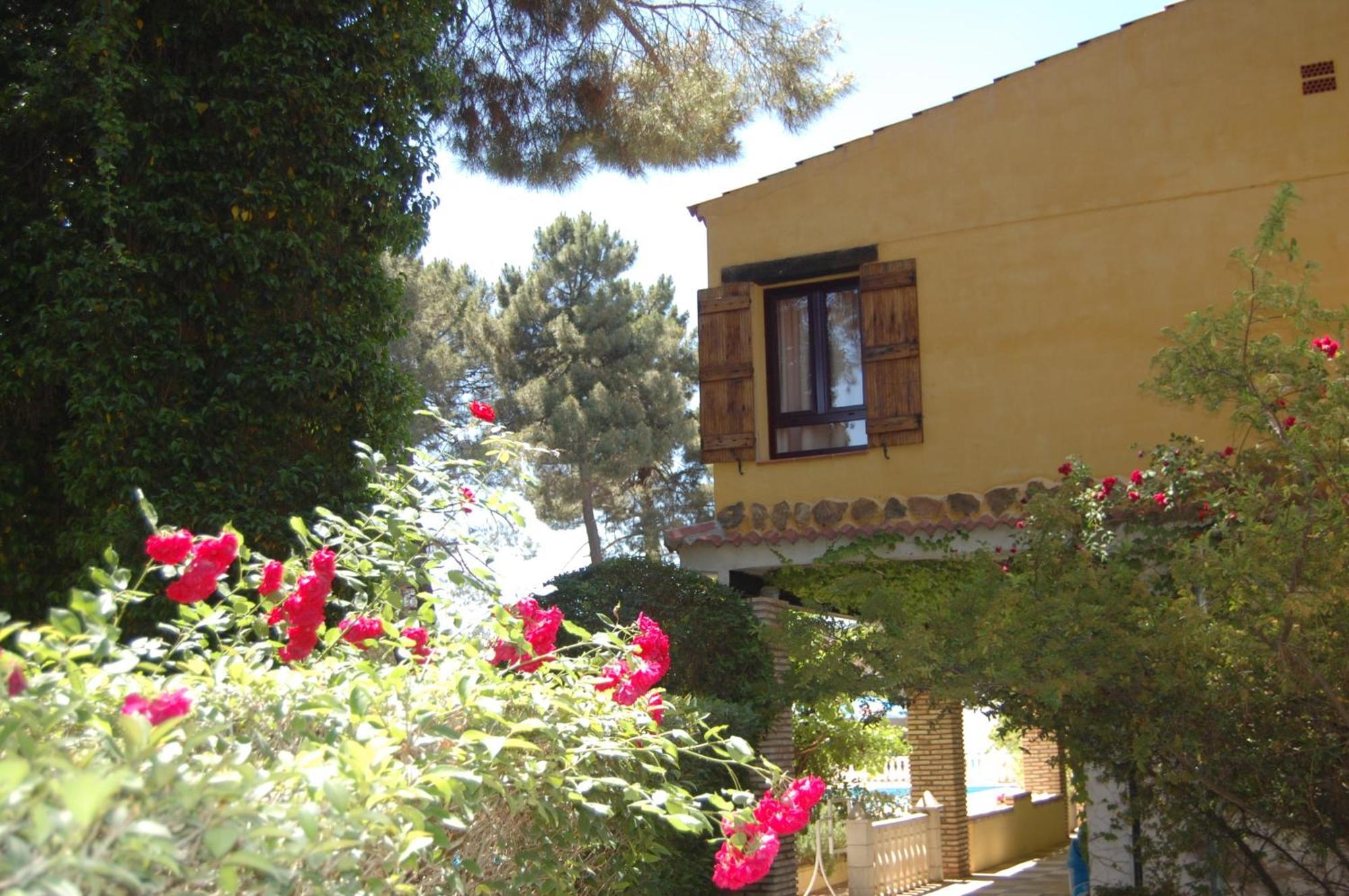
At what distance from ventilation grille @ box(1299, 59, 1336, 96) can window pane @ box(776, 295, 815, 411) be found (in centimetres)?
436

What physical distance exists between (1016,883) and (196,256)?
10219 mm

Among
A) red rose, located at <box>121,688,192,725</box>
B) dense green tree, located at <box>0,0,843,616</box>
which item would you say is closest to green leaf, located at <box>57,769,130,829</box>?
red rose, located at <box>121,688,192,725</box>

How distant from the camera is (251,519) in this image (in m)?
7.85

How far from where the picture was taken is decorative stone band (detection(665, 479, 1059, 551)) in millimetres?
10242

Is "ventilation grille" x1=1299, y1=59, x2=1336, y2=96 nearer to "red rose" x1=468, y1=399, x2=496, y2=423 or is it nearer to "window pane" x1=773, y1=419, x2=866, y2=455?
"window pane" x1=773, y1=419, x2=866, y2=455

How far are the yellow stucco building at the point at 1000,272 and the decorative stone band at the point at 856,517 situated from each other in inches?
0.8

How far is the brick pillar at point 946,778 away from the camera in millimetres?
14852

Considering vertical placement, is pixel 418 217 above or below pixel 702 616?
above

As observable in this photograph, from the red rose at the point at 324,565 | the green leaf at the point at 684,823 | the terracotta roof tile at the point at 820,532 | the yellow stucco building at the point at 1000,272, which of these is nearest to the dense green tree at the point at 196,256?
the terracotta roof tile at the point at 820,532

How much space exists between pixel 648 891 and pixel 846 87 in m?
8.23

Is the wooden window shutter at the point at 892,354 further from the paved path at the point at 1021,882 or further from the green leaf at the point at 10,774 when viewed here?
the green leaf at the point at 10,774

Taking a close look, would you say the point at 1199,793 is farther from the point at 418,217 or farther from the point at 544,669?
the point at 418,217

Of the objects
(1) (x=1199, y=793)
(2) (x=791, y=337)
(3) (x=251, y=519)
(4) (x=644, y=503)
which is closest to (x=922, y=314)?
(2) (x=791, y=337)

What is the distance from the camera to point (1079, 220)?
10.8 meters
